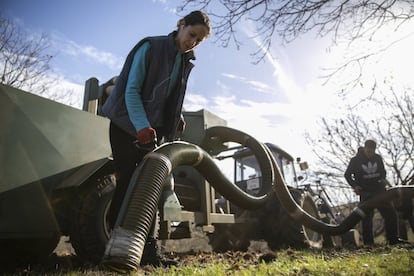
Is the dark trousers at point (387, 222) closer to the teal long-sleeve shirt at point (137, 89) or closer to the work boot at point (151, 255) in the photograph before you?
the work boot at point (151, 255)

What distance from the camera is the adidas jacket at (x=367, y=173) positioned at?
6.19m

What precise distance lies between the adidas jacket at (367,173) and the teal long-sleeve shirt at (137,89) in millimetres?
5553

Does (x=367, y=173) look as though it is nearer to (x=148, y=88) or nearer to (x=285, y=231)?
(x=285, y=231)

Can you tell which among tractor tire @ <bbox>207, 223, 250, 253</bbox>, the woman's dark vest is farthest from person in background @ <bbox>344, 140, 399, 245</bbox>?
the woman's dark vest

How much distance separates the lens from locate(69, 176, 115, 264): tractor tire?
2910 millimetres

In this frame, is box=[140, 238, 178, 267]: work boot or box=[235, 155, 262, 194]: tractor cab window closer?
box=[140, 238, 178, 267]: work boot

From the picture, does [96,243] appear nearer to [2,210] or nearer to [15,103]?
[2,210]

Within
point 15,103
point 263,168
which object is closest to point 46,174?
point 15,103

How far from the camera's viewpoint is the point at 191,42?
230 cm

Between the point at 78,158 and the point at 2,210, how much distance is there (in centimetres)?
86

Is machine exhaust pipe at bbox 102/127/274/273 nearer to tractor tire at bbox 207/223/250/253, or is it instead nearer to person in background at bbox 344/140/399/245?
tractor tire at bbox 207/223/250/253

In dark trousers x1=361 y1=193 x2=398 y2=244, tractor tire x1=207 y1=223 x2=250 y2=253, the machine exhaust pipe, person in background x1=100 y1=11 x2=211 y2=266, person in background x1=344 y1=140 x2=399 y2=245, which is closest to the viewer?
the machine exhaust pipe

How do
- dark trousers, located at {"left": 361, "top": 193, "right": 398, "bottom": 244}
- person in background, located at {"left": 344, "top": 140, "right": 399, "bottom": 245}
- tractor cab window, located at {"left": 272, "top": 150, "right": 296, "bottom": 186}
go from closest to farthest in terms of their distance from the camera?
dark trousers, located at {"left": 361, "top": 193, "right": 398, "bottom": 244} → person in background, located at {"left": 344, "top": 140, "right": 399, "bottom": 245} → tractor cab window, located at {"left": 272, "top": 150, "right": 296, "bottom": 186}

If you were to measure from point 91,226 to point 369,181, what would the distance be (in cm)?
538
